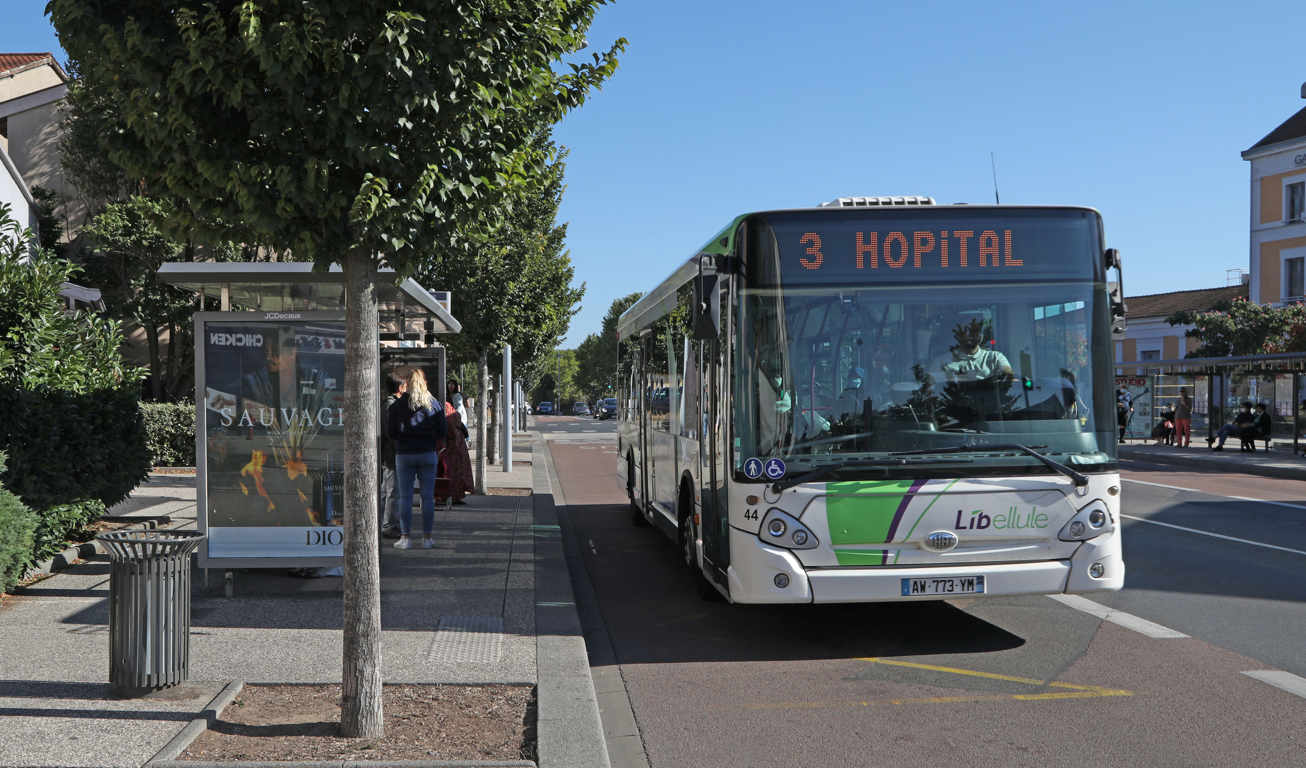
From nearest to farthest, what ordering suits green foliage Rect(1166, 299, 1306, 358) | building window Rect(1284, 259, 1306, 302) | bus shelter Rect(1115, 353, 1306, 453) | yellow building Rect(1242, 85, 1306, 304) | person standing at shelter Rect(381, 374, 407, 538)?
person standing at shelter Rect(381, 374, 407, 538), bus shelter Rect(1115, 353, 1306, 453), green foliage Rect(1166, 299, 1306, 358), yellow building Rect(1242, 85, 1306, 304), building window Rect(1284, 259, 1306, 302)

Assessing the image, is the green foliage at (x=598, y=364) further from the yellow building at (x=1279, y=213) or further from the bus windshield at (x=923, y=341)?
the bus windshield at (x=923, y=341)

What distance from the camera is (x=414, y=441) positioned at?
33.8 feet

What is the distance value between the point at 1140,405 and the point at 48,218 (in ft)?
99.6

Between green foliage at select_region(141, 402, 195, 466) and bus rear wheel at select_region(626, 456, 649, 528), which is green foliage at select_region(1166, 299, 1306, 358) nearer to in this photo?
bus rear wheel at select_region(626, 456, 649, 528)

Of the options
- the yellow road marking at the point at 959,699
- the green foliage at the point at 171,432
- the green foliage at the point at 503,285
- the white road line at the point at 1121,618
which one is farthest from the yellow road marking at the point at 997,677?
the green foliage at the point at 171,432

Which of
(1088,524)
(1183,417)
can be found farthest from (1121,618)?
(1183,417)

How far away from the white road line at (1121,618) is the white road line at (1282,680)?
0.86 meters

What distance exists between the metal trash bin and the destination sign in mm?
3679

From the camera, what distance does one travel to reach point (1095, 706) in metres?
5.31

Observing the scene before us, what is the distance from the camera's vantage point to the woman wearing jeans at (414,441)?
10.2m

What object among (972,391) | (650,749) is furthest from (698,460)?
(650,749)

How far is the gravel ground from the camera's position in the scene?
174 inches

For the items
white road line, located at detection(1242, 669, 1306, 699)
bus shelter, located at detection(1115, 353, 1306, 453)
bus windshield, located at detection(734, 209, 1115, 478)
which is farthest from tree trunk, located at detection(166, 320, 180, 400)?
bus shelter, located at detection(1115, 353, 1306, 453)

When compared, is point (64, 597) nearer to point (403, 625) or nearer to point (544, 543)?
point (403, 625)
